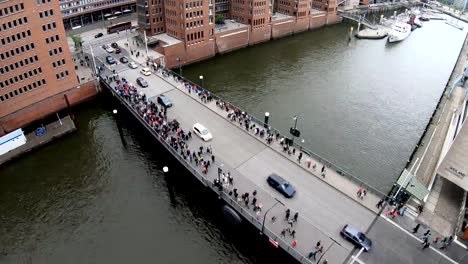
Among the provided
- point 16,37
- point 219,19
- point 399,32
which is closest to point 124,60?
point 16,37

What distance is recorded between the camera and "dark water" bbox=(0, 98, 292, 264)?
41750 millimetres

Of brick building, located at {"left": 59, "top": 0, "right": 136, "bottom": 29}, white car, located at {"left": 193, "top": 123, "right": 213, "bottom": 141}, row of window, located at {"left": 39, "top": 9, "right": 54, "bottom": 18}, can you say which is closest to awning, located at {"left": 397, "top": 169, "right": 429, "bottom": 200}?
white car, located at {"left": 193, "top": 123, "right": 213, "bottom": 141}

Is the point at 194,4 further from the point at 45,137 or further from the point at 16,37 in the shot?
the point at 45,137

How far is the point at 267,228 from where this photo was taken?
38.6 metres

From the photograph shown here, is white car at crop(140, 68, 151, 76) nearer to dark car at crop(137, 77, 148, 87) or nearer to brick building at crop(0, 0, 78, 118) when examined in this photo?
dark car at crop(137, 77, 148, 87)

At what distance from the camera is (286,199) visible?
42.5 m

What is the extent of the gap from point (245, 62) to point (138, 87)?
35.4 m

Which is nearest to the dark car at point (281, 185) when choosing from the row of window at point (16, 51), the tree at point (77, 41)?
the row of window at point (16, 51)

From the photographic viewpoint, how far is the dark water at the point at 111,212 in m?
41.8

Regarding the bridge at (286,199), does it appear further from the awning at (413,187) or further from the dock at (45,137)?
the dock at (45,137)

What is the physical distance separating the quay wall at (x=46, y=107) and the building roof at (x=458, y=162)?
67336 millimetres

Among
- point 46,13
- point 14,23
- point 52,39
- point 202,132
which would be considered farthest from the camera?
point 52,39

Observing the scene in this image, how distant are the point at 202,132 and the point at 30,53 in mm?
36014

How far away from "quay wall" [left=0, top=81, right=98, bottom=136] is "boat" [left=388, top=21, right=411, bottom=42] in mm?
95242
